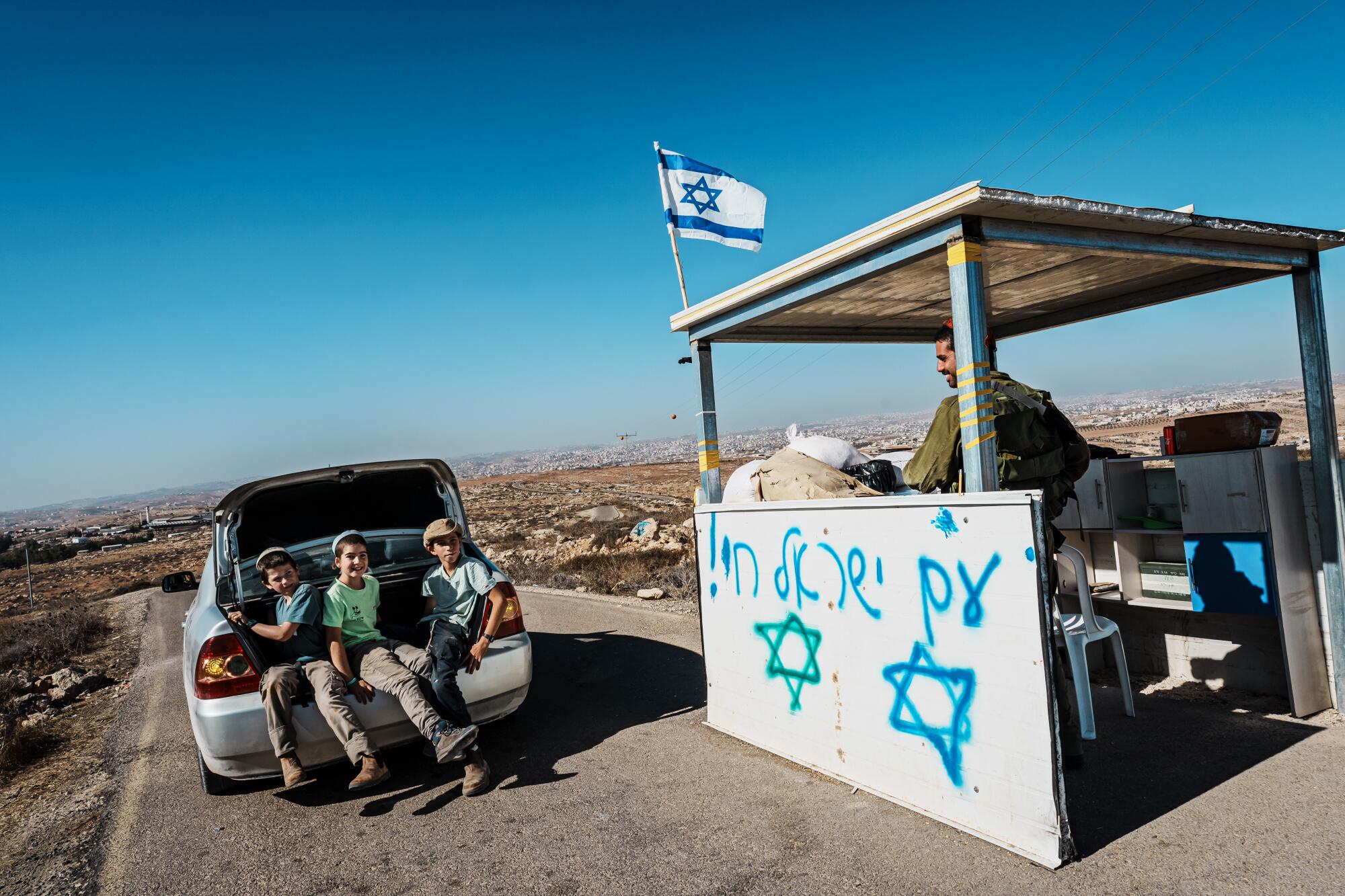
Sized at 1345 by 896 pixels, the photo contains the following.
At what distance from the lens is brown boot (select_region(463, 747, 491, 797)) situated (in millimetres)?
4750

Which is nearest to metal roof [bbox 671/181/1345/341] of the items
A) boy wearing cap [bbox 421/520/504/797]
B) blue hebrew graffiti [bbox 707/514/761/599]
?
blue hebrew graffiti [bbox 707/514/761/599]

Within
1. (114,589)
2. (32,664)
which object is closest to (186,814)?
(32,664)

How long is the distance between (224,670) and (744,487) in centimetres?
364

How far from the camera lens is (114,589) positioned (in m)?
25.4

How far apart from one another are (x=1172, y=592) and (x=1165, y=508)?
0.67 m

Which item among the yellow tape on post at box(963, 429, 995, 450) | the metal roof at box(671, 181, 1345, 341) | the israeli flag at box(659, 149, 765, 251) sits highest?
the israeli flag at box(659, 149, 765, 251)

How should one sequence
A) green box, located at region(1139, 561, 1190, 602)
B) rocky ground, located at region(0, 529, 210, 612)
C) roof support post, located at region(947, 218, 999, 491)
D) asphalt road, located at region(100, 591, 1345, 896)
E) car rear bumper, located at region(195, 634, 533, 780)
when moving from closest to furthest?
asphalt road, located at region(100, 591, 1345, 896) < roof support post, located at region(947, 218, 999, 491) < car rear bumper, located at region(195, 634, 533, 780) < green box, located at region(1139, 561, 1190, 602) < rocky ground, located at region(0, 529, 210, 612)

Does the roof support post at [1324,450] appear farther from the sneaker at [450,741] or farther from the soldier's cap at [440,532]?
the soldier's cap at [440,532]

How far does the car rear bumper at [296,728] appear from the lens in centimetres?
448

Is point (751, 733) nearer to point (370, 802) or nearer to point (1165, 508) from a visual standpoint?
point (370, 802)

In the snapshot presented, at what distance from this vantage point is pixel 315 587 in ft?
18.0

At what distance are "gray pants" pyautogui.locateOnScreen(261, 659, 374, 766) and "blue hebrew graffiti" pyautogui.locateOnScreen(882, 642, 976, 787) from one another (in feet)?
9.88

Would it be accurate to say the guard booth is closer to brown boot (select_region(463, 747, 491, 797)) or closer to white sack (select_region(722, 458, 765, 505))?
white sack (select_region(722, 458, 765, 505))

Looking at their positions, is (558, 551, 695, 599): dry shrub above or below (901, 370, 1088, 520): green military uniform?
below
